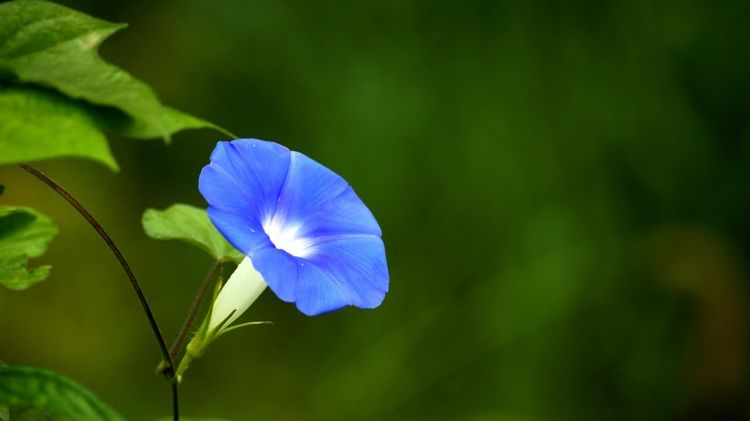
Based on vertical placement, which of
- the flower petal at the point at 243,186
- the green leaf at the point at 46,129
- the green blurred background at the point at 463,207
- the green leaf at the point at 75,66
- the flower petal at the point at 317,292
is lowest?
the green blurred background at the point at 463,207

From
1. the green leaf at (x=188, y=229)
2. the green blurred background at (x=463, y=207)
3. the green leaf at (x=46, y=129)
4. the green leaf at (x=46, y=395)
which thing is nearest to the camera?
the green leaf at (x=46, y=129)

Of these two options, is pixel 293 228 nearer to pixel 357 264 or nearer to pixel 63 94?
pixel 357 264

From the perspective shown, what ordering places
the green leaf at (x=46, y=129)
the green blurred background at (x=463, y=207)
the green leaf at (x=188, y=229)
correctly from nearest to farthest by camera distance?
the green leaf at (x=46, y=129) → the green leaf at (x=188, y=229) → the green blurred background at (x=463, y=207)

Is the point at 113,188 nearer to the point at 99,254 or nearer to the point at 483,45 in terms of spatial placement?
the point at 99,254

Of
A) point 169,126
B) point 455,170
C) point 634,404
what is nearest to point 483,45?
point 455,170

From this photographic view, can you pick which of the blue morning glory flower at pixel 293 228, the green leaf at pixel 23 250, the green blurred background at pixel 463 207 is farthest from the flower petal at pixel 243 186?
the green blurred background at pixel 463 207

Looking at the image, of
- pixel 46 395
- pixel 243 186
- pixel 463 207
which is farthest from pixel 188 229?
pixel 463 207

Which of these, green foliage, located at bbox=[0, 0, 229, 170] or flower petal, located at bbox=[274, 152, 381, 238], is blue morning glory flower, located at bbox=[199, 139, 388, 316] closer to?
flower petal, located at bbox=[274, 152, 381, 238]

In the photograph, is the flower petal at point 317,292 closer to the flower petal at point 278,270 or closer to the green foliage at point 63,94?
the flower petal at point 278,270
